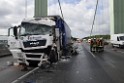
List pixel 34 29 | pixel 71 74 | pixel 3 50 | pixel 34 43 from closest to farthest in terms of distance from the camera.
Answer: pixel 71 74 → pixel 34 43 → pixel 34 29 → pixel 3 50

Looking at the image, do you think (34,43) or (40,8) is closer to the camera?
(34,43)

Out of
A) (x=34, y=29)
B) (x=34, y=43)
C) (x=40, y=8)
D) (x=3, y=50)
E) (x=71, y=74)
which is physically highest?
(x=40, y=8)

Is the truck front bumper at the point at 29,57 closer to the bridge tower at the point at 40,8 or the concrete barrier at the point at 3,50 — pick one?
the concrete barrier at the point at 3,50

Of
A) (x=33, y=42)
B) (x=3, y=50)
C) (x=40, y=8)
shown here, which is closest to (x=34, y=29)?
(x=33, y=42)

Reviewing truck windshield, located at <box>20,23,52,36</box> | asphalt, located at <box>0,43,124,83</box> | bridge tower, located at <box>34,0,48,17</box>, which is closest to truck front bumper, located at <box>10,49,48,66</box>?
asphalt, located at <box>0,43,124,83</box>

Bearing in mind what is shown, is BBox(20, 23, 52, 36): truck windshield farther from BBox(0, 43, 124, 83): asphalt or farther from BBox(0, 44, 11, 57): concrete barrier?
BBox(0, 44, 11, 57): concrete barrier

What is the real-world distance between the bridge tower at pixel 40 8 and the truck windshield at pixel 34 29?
30924mm

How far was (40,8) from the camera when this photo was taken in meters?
50.5

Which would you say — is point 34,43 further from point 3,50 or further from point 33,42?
point 3,50

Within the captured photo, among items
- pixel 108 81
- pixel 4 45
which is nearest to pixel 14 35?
pixel 108 81

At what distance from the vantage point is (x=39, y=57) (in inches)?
718

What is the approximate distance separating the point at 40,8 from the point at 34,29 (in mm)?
31893

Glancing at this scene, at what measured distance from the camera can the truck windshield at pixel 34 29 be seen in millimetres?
18766

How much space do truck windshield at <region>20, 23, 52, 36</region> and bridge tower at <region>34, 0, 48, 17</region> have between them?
30924mm
